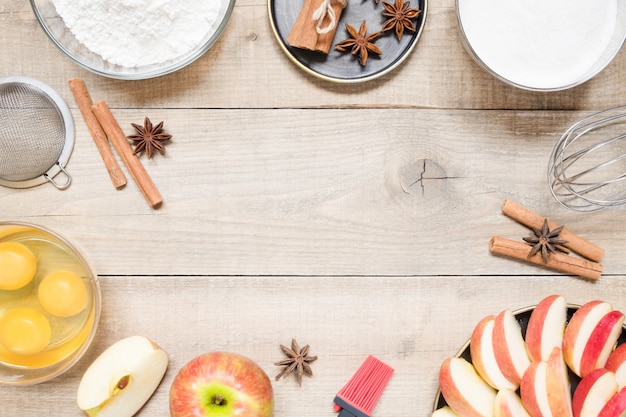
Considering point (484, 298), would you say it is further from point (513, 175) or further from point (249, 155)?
point (249, 155)

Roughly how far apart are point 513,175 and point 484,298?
0.20 meters

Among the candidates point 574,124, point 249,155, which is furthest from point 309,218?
point 574,124

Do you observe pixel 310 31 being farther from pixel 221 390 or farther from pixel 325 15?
pixel 221 390

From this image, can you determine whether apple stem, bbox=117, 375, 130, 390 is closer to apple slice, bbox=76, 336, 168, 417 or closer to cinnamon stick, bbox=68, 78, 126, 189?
apple slice, bbox=76, 336, 168, 417

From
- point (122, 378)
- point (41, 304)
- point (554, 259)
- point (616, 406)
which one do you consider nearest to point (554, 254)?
point (554, 259)

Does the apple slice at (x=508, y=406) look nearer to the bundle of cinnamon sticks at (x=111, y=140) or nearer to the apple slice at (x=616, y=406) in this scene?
the apple slice at (x=616, y=406)

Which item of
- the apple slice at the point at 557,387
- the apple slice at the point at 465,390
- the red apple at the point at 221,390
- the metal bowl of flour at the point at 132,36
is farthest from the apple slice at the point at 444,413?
the metal bowl of flour at the point at 132,36

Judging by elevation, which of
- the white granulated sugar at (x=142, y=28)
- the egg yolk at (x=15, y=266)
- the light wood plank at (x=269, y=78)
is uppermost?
the white granulated sugar at (x=142, y=28)

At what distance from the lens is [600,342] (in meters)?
0.85

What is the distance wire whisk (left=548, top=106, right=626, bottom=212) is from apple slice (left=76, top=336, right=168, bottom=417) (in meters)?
0.68

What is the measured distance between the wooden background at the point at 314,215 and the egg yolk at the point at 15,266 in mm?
72

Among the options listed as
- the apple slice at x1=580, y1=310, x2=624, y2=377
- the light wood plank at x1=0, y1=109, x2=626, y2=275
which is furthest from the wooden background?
the apple slice at x1=580, y1=310, x2=624, y2=377

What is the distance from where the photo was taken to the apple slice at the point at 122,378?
89 centimetres

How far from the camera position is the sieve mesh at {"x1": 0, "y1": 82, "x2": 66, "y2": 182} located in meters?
0.94
